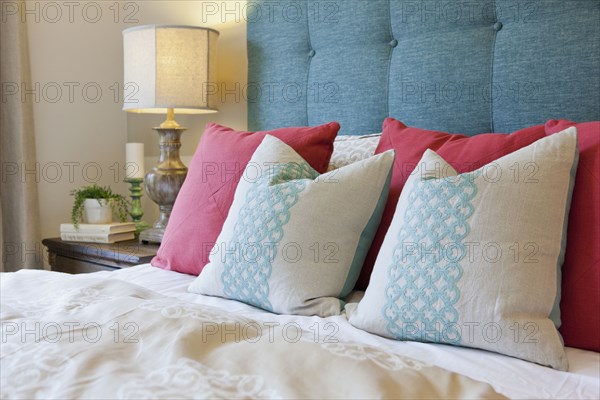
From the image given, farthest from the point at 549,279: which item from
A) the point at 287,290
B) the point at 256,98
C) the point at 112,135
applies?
the point at 112,135

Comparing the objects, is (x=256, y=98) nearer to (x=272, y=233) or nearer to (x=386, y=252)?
(x=272, y=233)

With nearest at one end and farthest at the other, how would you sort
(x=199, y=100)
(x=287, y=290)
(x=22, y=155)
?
1. (x=287, y=290)
2. (x=199, y=100)
3. (x=22, y=155)

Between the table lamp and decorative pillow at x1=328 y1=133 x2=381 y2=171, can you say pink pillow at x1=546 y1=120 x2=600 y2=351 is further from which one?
the table lamp

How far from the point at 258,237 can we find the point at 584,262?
2.20 feet

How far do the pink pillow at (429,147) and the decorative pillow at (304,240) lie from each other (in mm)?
55

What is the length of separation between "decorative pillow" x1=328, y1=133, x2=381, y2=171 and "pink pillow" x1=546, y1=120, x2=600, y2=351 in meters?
0.65

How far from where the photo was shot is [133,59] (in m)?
2.35

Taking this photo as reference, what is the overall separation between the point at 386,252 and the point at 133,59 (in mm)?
1531

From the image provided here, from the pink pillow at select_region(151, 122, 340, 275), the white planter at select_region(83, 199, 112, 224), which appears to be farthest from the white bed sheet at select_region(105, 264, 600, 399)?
the white planter at select_region(83, 199, 112, 224)

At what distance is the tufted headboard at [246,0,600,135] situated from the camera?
1563mm

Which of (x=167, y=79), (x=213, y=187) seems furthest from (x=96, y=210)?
(x=213, y=187)

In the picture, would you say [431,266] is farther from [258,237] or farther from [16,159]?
[16,159]

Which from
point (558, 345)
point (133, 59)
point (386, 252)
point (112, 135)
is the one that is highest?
point (133, 59)

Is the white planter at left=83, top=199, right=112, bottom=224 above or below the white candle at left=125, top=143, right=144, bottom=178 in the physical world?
below
